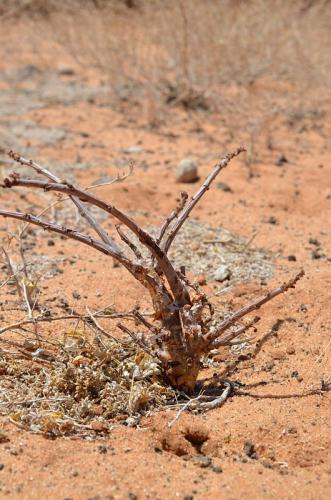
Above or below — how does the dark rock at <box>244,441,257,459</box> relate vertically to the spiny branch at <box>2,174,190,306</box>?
below

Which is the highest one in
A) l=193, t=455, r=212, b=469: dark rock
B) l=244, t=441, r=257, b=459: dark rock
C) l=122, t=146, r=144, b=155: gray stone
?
l=193, t=455, r=212, b=469: dark rock

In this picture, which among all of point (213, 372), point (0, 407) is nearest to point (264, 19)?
point (213, 372)

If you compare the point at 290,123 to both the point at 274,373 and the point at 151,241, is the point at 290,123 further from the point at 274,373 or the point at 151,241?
the point at 151,241

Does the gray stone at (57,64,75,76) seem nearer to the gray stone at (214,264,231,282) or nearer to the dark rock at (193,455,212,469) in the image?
the gray stone at (214,264,231,282)

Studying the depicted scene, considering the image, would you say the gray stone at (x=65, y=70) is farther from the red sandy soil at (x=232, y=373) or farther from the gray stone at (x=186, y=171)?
the gray stone at (x=186, y=171)

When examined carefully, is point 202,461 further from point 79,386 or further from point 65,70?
point 65,70

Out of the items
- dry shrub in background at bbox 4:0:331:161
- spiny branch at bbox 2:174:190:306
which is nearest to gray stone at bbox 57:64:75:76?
dry shrub in background at bbox 4:0:331:161

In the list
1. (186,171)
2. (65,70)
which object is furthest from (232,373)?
(65,70)
